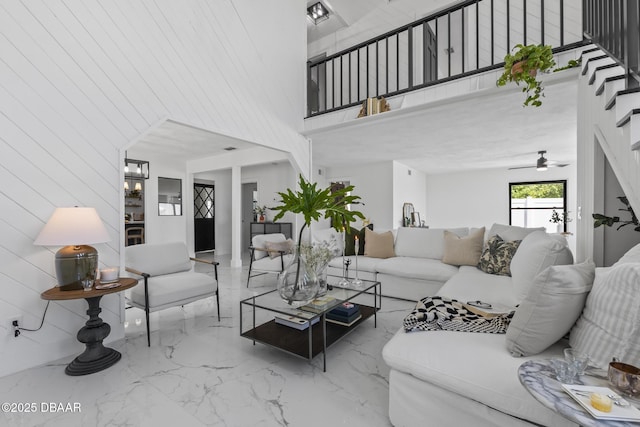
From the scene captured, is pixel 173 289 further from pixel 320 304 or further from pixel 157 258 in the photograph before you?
pixel 320 304

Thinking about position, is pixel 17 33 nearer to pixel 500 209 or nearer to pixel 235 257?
pixel 235 257

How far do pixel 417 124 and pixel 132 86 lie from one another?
3299 mm

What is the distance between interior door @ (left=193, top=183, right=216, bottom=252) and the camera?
7812 millimetres

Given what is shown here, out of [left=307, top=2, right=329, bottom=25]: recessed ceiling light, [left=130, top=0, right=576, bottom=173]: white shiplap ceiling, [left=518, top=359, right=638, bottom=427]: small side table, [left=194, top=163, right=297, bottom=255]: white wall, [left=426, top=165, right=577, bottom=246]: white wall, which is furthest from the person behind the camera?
[left=426, top=165, right=577, bottom=246]: white wall

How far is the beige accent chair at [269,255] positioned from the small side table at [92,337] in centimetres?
209

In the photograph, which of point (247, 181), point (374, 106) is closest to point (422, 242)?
point (374, 106)

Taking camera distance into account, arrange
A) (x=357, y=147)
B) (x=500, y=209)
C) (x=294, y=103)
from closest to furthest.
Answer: (x=294, y=103)
(x=357, y=147)
(x=500, y=209)

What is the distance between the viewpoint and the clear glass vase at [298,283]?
2.26 metres

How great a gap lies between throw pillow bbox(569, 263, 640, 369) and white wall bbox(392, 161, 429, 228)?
17.3 feet

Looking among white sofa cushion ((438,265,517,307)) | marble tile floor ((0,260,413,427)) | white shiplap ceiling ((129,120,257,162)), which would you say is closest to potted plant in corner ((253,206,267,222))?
white shiplap ceiling ((129,120,257,162))

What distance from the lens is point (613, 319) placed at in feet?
3.79

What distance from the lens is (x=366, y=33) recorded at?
5.97m

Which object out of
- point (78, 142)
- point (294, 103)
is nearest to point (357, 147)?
point (294, 103)

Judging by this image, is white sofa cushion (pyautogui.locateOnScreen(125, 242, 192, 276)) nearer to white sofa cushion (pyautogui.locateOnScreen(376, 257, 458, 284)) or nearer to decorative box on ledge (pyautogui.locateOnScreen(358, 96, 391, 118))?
white sofa cushion (pyautogui.locateOnScreen(376, 257, 458, 284))
